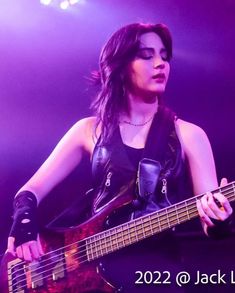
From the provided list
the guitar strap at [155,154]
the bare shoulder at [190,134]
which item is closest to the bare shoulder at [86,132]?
the guitar strap at [155,154]

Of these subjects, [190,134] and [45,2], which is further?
[45,2]

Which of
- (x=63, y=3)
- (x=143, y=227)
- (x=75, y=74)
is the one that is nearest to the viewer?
(x=143, y=227)

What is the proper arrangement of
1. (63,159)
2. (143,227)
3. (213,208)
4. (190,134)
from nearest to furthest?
1. (213,208)
2. (143,227)
3. (190,134)
4. (63,159)

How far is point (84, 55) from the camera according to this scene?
2.15 meters

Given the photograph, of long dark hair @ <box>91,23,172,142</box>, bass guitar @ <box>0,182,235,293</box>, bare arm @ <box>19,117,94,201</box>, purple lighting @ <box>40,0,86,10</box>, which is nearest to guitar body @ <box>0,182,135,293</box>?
bass guitar @ <box>0,182,235,293</box>

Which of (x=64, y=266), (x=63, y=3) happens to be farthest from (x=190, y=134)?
(x=63, y=3)

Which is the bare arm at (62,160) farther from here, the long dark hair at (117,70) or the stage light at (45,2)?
the stage light at (45,2)

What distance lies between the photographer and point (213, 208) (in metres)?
1.54

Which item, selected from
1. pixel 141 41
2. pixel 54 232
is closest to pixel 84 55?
pixel 141 41

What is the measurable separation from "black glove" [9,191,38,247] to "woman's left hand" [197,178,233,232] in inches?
26.6

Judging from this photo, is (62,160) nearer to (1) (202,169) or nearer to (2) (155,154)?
(2) (155,154)

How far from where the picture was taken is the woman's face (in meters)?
1.89

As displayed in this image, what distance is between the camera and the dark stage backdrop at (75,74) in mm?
1866

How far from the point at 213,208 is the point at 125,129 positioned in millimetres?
522
